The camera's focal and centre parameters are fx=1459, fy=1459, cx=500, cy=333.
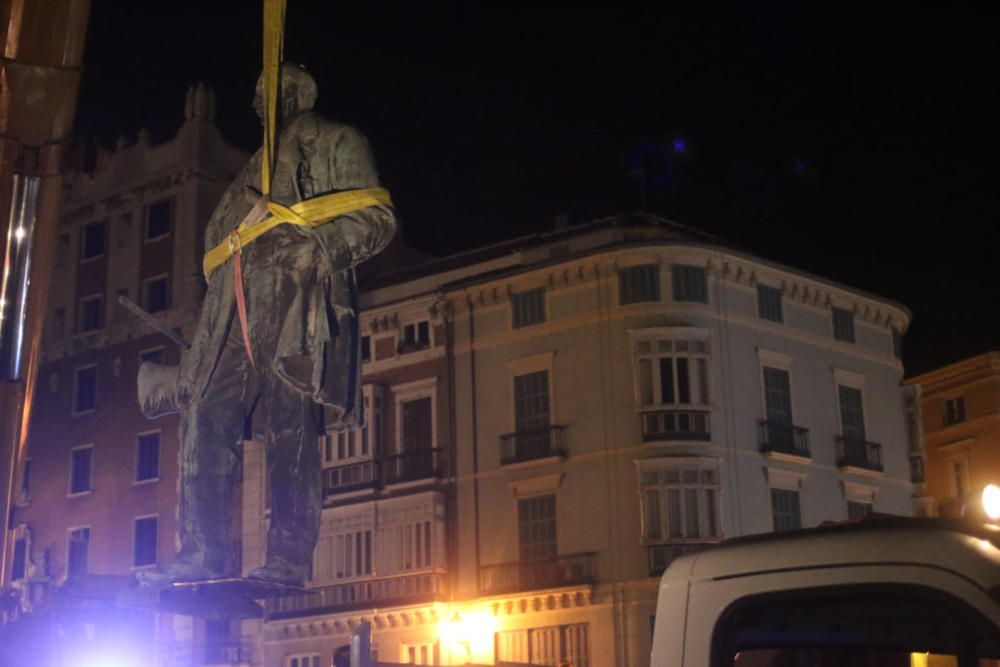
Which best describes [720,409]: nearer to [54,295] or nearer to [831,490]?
[831,490]

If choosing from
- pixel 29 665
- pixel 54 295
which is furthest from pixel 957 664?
pixel 54 295

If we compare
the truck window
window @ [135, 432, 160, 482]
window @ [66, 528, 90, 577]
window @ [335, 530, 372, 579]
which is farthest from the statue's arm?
window @ [66, 528, 90, 577]

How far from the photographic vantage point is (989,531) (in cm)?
402

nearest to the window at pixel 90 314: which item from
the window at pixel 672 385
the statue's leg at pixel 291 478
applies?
the window at pixel 672 385

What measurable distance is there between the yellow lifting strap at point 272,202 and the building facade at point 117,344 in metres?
41.9

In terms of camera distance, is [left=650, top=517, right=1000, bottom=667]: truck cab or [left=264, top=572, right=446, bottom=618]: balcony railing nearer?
[left=650, top=517, right=1000, bottom=667]: truck cab

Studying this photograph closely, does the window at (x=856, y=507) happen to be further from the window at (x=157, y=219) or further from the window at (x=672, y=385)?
the window at (x=157, y=219)

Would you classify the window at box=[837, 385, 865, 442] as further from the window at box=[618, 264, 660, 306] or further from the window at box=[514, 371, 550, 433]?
the window at box=[514, 371, 550, 433]

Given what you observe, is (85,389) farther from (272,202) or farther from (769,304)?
(272,202)

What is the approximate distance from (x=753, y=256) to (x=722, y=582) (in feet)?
131

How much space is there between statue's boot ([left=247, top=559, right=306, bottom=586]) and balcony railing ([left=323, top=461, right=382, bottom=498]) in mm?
39183

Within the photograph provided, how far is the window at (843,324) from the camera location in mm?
46406

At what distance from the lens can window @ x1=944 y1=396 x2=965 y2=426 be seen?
188ft

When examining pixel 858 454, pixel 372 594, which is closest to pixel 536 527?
pixel 372 594
